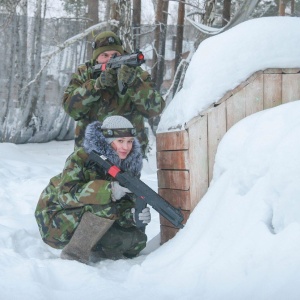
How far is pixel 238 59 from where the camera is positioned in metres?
2.70

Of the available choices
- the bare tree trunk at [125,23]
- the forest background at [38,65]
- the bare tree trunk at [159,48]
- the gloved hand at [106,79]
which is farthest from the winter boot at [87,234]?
the bare tree trunk at [159,48]

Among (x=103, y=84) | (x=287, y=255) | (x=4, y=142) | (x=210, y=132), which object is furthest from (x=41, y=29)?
(x=287, y=255)

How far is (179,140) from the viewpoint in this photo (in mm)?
2707

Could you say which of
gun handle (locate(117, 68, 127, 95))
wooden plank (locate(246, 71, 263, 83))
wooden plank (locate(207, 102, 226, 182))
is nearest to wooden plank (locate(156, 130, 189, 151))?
wooden plank (locate(207, 102, 226, 182))

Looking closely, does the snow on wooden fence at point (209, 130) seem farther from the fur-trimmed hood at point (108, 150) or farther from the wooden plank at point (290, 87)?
the fur-trimmed hood at point (108, 150)

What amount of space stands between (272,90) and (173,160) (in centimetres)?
68

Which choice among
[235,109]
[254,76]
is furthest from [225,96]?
[254,76]

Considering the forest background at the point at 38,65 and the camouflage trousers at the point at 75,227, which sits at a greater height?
the forest background at the point at 38,65

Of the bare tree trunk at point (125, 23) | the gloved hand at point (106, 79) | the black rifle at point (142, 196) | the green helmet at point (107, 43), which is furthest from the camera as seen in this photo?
the bare tree trunk at point (125, 23)

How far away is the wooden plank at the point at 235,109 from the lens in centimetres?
269

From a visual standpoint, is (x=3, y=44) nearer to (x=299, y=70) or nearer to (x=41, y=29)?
(x=41, y=29)

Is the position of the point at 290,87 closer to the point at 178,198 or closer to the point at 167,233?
the point at 178,198

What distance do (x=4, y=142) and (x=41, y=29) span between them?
203 cm

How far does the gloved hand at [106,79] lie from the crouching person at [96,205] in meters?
0.27
